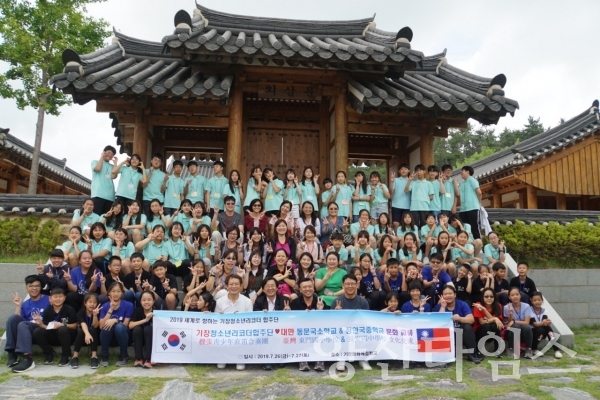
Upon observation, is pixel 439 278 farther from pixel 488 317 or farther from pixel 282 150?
pixel 282 150

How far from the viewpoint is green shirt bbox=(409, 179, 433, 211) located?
365 inches

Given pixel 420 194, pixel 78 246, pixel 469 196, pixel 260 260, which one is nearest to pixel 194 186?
pixel 78 246

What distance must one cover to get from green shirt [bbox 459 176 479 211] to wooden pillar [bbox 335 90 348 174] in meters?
2.48

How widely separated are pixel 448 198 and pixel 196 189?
5063mm

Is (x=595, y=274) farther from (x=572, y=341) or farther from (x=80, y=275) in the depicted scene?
(x=80, y=275)

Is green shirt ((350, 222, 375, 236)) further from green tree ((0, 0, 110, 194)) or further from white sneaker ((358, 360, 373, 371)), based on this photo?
green tree ((0, 0, 110, 194))

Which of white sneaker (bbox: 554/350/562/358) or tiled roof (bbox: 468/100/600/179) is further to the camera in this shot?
tiled roof (bbox: 468/100/600/179)

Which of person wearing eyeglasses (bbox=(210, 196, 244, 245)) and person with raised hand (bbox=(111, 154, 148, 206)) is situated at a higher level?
person with raised hand (bbox=(111, 154, 148, 206))

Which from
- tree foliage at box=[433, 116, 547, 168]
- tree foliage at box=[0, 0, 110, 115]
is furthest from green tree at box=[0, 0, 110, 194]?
tree foliage at box=[433, 116, 547, 168]

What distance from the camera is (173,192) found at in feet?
30.0

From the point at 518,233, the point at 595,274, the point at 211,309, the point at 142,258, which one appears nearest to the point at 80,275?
the point at 142,258

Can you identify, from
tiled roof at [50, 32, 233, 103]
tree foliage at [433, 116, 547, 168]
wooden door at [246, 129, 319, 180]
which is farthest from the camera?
tree foliage at [433, 116, 547, 168]

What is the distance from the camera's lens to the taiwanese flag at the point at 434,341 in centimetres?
629

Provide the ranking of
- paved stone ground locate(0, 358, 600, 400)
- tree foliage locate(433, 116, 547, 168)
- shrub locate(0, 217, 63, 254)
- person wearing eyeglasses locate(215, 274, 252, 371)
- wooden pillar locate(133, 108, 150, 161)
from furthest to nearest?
tree foliage locate(433, 116, 547, 168), wooden pillar locate(133, 108, 150, 161), shrub locate(0, 217, 63, 254), person wearing eyeglasses locate(215, 274, 252, 371), paved stone ground locate(0, 358, 600, 400)
